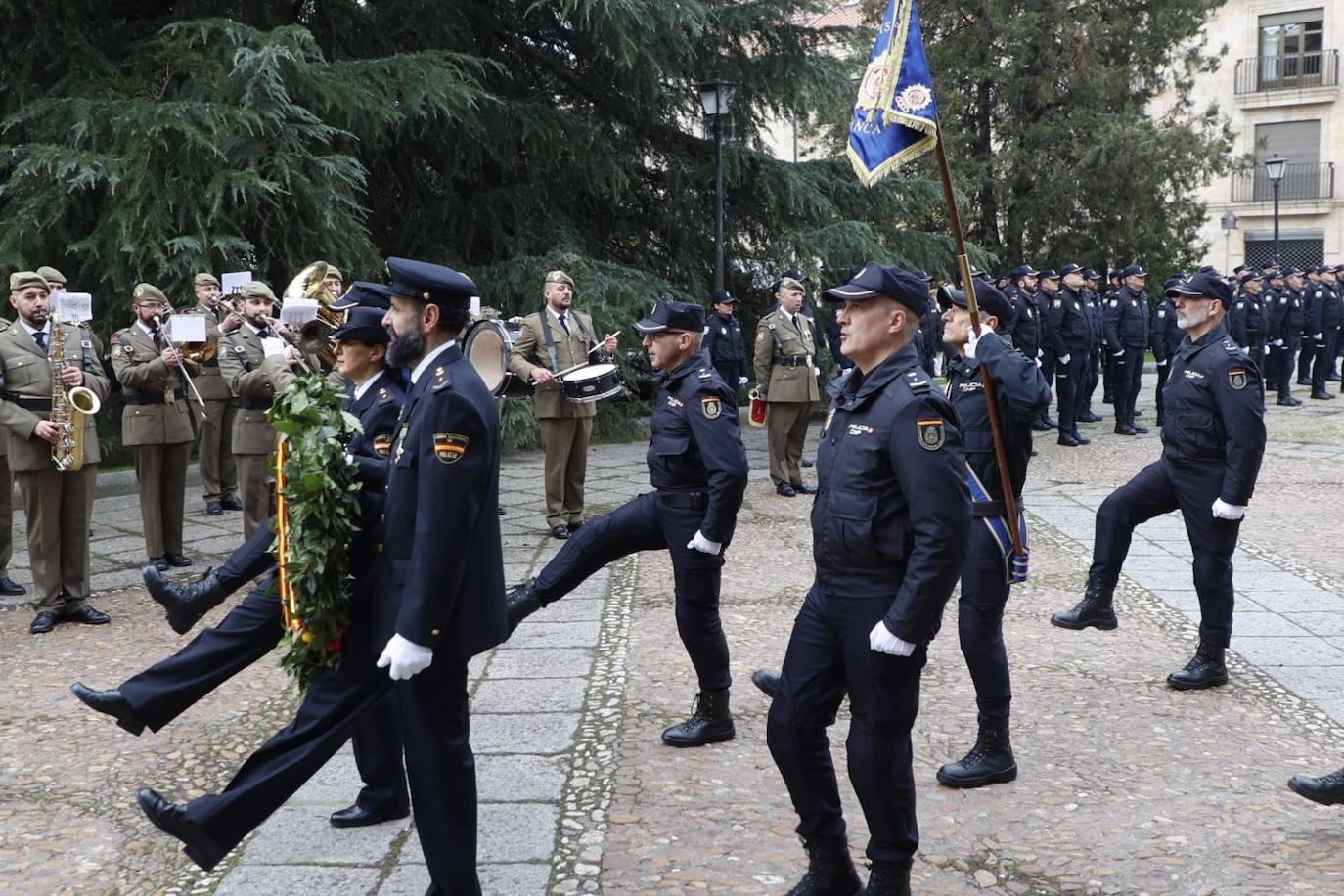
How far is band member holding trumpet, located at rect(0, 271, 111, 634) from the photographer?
7422 millimetres

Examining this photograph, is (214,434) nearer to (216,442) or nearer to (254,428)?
(216,442)

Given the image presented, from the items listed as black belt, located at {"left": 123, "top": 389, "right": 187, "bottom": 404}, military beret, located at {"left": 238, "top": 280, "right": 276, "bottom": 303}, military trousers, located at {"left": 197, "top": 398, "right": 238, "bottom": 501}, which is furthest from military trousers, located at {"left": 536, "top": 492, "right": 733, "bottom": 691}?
military trousers, located at {"left": 197, "top": 398, "right": 238, "bottom": 501}

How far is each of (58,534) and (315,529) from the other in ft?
14.8

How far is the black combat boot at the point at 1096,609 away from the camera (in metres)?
6.92

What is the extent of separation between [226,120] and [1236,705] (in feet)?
32.2

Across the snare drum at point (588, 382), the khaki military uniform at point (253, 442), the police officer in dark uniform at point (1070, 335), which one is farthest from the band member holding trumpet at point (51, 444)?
the police officer in dark uniform at point (1070, 335)

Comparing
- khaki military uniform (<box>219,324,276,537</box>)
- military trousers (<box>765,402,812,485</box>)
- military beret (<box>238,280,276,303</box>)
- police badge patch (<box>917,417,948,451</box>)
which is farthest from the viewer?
military trousers (<box>765,402,812,485</box>)

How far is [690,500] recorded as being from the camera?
5.42 m

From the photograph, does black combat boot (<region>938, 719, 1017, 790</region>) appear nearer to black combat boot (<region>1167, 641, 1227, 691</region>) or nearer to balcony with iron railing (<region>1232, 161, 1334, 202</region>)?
black combat boot (<region>1167, 641, 1227, 691</region>)

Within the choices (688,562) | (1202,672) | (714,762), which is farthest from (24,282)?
(1202,672)

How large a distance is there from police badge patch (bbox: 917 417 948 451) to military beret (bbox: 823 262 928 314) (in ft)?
1.28

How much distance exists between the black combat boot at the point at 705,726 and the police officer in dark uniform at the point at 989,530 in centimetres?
93

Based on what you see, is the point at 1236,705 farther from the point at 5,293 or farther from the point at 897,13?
the point at 5,293

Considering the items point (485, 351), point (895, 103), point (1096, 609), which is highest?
point (895, 103)
